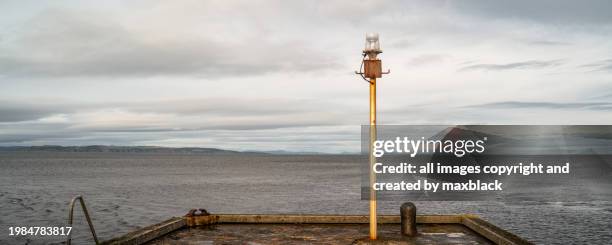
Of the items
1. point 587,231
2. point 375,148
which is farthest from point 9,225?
point 587,231

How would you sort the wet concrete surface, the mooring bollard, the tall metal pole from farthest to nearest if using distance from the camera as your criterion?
the mooring bollard
the wet concrete surface
the tall metal pole

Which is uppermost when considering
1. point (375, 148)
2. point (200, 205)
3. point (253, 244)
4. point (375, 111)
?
point (375, 111)

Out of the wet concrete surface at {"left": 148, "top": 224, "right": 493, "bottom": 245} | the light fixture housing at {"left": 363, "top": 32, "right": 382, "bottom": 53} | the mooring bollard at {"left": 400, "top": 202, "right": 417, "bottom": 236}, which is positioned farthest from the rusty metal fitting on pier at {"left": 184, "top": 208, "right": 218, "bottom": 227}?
the light fixture housing at {"left": 363, "top": 32, "right": 382, "bottom": 53}

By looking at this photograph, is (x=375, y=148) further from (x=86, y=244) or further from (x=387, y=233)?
(x=86, y=244)

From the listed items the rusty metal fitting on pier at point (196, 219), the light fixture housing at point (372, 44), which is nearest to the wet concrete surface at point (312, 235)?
the rusty metal fitting on pier at point (196, 219)

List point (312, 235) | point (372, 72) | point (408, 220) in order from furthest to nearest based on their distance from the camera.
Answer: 1. point (312, 235)
2. point (408, 220)
3. point (372, 72)

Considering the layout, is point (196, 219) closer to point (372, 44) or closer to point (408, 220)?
point (408, 220)

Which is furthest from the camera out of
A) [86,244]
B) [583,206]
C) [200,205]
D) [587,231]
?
[200,205]

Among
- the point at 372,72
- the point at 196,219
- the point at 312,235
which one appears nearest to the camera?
the point at 372,72

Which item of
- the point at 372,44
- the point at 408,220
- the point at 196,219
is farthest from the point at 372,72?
the point at 196,219

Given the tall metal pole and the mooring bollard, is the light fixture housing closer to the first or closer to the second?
the tall metal pole

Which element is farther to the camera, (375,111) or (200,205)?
(200,205)

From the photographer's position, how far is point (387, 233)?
11.8 metres

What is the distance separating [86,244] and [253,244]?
17.7 m
